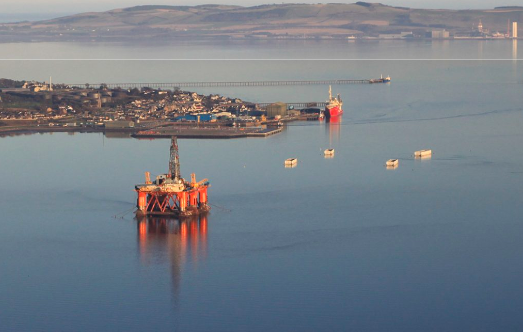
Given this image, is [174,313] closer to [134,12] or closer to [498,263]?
[498,263]

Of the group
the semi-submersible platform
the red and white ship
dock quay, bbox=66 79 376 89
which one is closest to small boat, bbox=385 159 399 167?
the semi-submersible platform

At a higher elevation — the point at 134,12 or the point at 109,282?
the point at 134,12

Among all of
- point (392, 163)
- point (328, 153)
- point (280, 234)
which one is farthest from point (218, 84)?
point (280, 234)

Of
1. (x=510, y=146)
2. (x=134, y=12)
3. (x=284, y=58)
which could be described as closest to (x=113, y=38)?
(x=134, y=12)

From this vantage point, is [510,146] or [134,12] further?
[134,12]

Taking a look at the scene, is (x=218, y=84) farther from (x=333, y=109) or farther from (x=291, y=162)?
(x=291, y=162)

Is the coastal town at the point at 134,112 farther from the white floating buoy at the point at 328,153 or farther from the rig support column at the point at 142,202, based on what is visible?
the rig support column at the point at 142,202

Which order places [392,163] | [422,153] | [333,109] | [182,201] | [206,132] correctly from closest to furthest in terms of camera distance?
[182,201]
[392,163]
[422,153]
[206,132]
[333,109]
